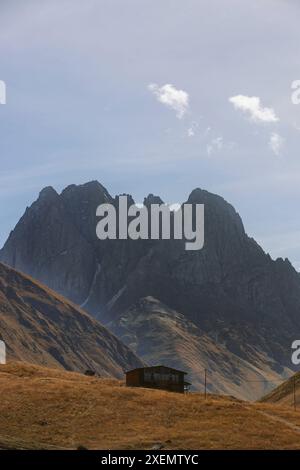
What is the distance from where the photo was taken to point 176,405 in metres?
98.4

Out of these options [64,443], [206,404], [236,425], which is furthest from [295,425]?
[64,443]

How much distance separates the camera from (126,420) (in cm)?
8969

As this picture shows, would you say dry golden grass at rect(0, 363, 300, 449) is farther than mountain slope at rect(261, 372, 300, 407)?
No

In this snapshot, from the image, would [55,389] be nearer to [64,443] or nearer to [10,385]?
[10,385]

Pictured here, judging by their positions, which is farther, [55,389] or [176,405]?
[55,389]

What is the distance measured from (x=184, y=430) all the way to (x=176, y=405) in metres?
14.9

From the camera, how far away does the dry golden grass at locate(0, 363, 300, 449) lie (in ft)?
250

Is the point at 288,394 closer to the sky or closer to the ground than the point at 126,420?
closer to the sky

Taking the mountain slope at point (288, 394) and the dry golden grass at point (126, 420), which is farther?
the mountain slope at point (288, 394)

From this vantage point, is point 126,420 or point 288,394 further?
point 288,394

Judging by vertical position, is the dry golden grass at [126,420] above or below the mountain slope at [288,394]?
below

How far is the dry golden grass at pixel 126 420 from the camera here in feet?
250

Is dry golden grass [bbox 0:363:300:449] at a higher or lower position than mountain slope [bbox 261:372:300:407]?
lower
